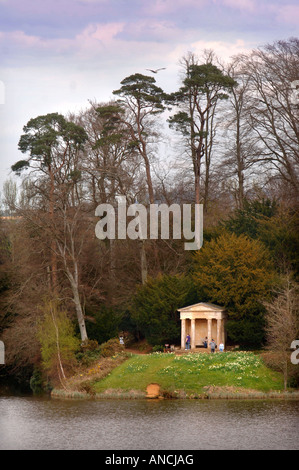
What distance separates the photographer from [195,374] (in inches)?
1667

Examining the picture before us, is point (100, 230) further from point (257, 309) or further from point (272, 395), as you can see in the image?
point (272, 395)

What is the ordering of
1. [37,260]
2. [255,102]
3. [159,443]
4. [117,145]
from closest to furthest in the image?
[159,443] < [37,260] < [255,102] < [117,145]

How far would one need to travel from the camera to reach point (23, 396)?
4425 centimetres

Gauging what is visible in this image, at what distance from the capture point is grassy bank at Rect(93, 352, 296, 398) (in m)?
40.6

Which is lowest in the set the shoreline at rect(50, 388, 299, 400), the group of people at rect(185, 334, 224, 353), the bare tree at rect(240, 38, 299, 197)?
the shoreline at rect(50, 388, 299, 400)

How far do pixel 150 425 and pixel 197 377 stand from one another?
10.3m

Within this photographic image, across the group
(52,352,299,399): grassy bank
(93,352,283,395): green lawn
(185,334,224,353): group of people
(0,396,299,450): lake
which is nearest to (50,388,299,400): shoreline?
(52,352,299,399): grassy bank

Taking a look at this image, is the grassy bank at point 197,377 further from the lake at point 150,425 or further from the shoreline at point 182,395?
the lake at point 150,425

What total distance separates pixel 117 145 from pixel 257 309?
2211 centimetres

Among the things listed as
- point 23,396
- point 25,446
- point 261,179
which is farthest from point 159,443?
point 261,179

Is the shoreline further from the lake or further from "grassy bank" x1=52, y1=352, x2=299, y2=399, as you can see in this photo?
the lake

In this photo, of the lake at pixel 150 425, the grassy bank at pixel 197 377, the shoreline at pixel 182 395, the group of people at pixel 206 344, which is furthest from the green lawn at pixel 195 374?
the lake at pixel 150 425

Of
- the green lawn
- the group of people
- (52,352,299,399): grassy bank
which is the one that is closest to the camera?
(52,352,299,399): grassy bank

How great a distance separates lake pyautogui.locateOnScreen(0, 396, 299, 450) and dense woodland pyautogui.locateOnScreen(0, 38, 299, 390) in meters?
8.32
